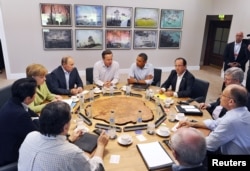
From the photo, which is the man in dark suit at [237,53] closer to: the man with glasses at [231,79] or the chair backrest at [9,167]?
the man with glasses at [231,79]

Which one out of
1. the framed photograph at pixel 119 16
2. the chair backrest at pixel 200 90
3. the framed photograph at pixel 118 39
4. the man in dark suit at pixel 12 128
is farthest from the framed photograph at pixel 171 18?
the man in dark suit at pixel 12 128

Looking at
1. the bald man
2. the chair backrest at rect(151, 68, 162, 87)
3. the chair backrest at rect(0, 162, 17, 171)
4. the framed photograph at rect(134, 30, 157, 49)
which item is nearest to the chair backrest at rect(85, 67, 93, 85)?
the chair backrest at rect(151, 68, 162, 87)

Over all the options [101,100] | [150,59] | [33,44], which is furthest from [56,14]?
[101,100]

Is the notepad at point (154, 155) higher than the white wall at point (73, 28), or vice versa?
the white wall at point (73, 28)

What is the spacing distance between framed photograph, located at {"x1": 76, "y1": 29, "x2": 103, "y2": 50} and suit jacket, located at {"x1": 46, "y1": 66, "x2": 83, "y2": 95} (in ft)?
9.38

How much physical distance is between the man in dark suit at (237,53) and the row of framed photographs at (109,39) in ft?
6.97

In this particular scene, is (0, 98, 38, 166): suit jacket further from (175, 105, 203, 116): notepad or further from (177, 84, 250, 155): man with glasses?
(175, 105, 203, 116): notepad

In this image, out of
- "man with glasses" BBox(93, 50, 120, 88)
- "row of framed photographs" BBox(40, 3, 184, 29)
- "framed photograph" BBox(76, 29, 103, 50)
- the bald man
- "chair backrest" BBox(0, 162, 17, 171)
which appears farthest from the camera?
"framed photograph" BBox(76, 29, 103, 50)

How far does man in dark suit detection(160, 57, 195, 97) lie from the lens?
290cm

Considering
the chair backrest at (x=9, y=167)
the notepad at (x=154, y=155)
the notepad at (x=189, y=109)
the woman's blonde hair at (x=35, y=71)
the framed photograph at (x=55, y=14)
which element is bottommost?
the chair backrest at (x=9, y=167)

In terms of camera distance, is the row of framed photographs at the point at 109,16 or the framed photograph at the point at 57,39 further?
the framed photograph at the point at 57,39

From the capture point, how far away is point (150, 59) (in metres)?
6.68

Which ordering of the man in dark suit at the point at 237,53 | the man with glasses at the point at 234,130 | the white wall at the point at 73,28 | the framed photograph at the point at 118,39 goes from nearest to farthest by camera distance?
the man with glasses at the point at 234,130 → the man in dark suit at the point at 237,53 → the white wall at the point at 73,28 → the framed photograph at the point at 118,39

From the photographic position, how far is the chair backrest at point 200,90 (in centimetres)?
298
